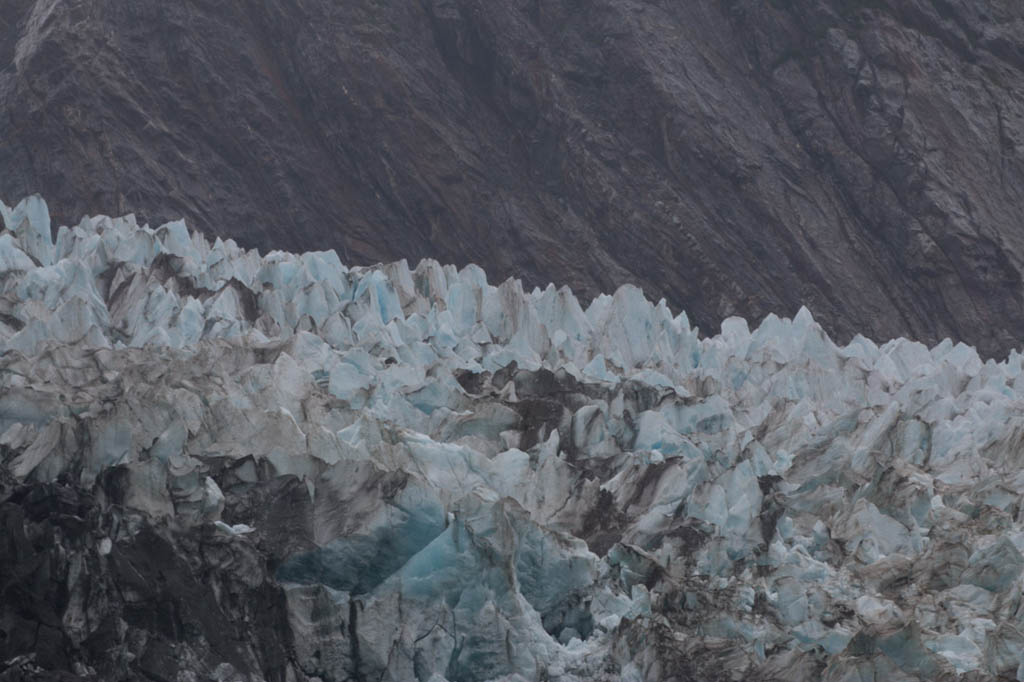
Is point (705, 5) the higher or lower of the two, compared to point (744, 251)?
higher

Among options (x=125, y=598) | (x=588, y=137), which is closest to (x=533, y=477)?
(x=125, y=598)

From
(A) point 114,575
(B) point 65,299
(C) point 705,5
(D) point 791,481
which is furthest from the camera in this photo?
(C) point 705,5

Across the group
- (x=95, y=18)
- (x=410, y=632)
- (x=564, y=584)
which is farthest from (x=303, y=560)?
(x=95, y=18)

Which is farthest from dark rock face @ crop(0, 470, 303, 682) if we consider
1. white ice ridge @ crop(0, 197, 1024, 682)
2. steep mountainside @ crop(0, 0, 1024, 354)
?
steep mountainside @ crop(0, 0, 1024, 354)

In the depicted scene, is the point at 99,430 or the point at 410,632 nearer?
the point at 410,632

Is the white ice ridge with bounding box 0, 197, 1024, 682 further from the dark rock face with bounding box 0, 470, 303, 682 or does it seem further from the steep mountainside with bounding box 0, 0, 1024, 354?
the steep mountainside with bounding box 0, 0, 1024, 354

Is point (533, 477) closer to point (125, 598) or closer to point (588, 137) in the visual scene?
point (125, 598)

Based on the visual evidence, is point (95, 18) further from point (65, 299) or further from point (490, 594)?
point (490, 594)
